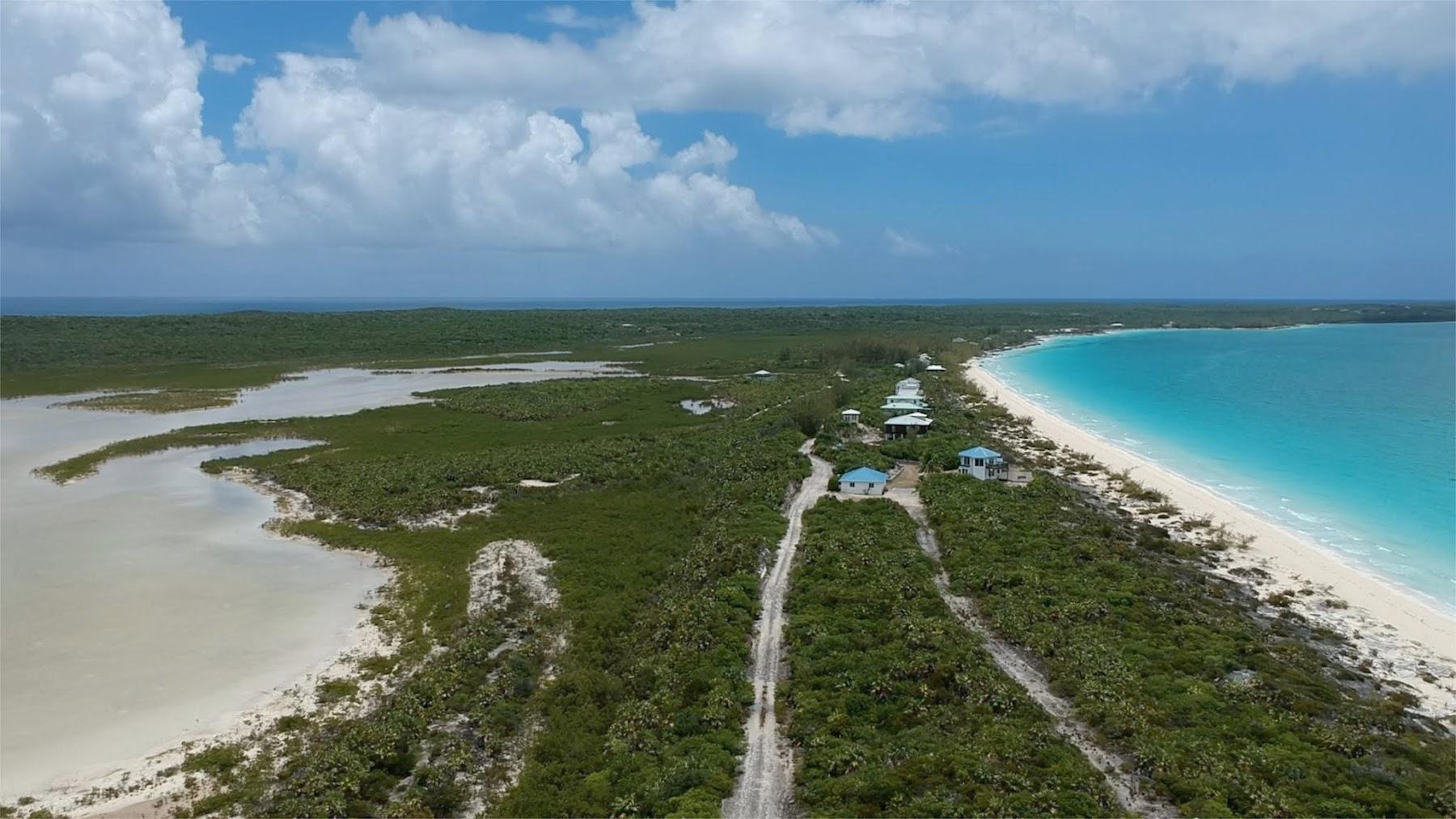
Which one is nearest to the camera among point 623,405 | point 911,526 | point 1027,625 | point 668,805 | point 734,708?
point 668,805

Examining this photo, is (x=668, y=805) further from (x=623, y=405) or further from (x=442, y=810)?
(x=623, y=405)

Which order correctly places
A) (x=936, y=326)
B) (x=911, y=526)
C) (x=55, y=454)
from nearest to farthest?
(x=911, y=526) < (x=55, y=454) < (x=936, y=326)

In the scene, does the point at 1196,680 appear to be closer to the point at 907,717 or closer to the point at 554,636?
the point at 907,717

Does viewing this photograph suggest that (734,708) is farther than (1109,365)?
No

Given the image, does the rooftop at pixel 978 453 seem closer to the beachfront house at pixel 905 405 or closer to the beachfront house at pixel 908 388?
the beachfront house at pixel 905 405

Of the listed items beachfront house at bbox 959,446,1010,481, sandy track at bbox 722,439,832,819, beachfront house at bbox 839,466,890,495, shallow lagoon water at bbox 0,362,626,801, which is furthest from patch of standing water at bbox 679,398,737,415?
sandy track at bbox 722,439,832,819

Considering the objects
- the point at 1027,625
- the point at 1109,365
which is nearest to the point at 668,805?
the point at 1027,625

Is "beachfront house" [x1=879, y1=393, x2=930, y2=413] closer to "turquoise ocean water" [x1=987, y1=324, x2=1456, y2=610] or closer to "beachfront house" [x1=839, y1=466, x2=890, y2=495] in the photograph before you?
"turquoise ocean water" [x1=987, y1=324, x2=1456, y2=610]
